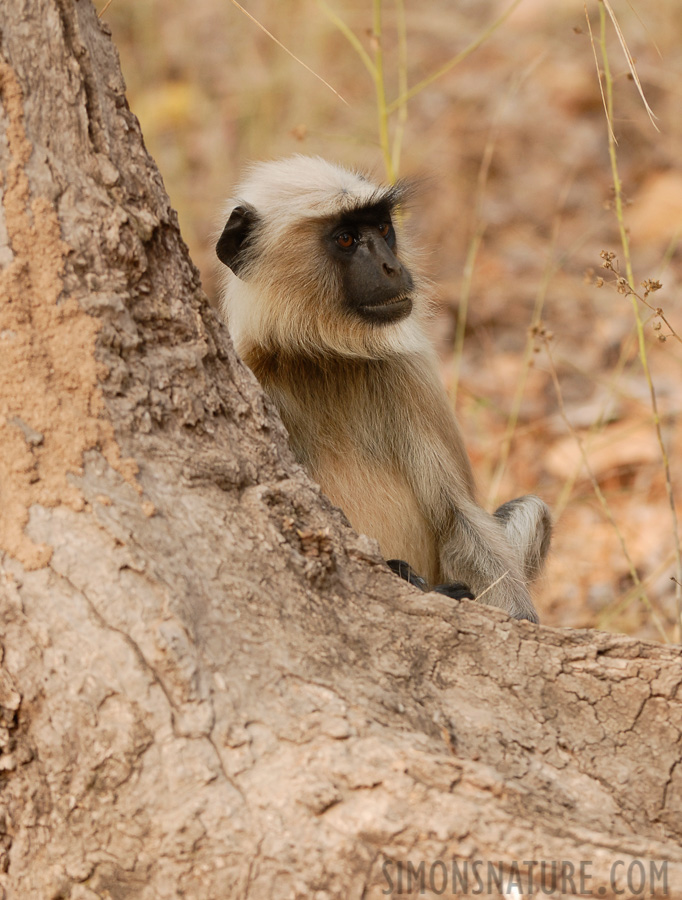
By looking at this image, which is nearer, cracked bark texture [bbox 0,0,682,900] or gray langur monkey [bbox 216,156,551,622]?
cracked bark texture [bbox 0,0,682,900]

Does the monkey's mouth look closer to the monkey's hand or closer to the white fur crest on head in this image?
the white fur crest on head

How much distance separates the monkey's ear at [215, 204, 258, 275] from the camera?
3371mm

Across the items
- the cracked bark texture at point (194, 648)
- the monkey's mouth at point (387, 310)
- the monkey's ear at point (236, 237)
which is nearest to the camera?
the cracked bark texture at point (194, 648)

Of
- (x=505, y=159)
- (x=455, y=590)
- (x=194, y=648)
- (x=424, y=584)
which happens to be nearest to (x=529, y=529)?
(x=455, y=590)

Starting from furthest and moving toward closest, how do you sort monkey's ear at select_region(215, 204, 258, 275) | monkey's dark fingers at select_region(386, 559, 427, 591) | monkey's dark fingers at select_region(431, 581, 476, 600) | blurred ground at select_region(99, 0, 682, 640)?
1. blurred ground at select_region(99, 0, 682, 640)
2. monkey's ear at select_region(215, 204, 258, 275)
3. monkey's dark fingers at select_region(431, 581, 476, 600)
4. monkey's dark fingers at select_region(386, 559, 427, 591)

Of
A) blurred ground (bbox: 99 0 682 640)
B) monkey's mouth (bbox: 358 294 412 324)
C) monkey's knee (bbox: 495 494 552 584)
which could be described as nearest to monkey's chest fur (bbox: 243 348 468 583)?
monkey's mouth (bbox: 358 294 412 324)

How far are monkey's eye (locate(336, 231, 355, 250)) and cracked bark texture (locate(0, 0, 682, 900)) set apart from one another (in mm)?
1364

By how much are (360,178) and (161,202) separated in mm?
1762

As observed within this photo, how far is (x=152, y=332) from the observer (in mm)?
1984

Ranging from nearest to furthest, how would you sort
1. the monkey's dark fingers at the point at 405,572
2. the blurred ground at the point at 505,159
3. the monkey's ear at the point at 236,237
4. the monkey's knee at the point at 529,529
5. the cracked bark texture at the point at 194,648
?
the cracked bark texture at the point at 194,648 < the monkey's dark fingers at the point at 405,572 < the monkey's ear at the point at 236,237 < the monkey's knee at the point at 529,529 < the blurred ground at the point at 505,159

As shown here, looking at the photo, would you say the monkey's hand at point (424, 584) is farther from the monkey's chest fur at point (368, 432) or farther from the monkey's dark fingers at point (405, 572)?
the monkey's chest fur at point (368, 432)

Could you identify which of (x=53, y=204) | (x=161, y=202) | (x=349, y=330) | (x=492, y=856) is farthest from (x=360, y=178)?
(x=492, y=856)

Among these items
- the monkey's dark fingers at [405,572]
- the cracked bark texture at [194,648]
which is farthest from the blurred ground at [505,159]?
the cracked bark texture at [194,648]

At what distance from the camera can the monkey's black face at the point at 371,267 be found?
324cm
